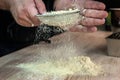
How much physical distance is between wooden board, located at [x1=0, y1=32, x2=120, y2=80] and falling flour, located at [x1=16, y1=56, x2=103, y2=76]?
0.08 feet

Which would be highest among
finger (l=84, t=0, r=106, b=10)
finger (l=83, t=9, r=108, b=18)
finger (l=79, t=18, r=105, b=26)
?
finger (l=84, t=0, r=106, b=10)

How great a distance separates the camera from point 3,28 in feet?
3.60

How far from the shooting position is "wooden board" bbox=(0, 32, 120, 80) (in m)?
0.75

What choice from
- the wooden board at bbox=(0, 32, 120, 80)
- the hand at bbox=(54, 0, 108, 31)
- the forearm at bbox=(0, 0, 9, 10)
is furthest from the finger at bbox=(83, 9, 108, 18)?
the forearm at bbox=(0, 0, 9, 10)

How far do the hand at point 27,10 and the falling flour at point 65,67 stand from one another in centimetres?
13

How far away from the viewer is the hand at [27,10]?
800 millimetres

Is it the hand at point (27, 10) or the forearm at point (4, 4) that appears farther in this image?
the forearm at point (4, 4)

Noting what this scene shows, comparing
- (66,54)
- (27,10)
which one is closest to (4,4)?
(27,10)

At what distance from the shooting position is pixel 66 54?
948 millimetres

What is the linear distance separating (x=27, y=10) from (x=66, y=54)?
0.73ft

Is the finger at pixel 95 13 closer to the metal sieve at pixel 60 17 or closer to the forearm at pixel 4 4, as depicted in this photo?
the metal sieve at pixel 60 17

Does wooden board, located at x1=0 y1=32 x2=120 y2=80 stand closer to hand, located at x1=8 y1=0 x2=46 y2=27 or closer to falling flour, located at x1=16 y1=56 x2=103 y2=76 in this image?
falling flour, located at x1=16 y1=56 x2=103 y2=76

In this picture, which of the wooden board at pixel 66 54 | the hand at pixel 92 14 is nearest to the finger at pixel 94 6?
the hand at pixel 92 14

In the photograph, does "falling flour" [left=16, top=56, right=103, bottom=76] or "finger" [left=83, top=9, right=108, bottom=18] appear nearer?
"falling flour" [left=16, top=56, right=103, bottom=76]
